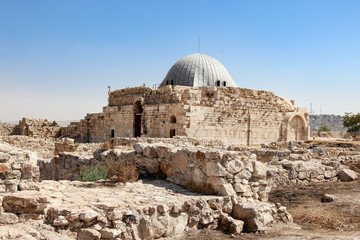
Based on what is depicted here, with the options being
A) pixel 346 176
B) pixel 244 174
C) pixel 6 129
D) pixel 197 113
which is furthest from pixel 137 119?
pixel 244 174

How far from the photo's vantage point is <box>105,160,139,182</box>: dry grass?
5.81 metres

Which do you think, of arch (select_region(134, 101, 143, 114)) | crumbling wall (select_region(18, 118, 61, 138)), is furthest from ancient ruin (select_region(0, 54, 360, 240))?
crumbling wall (select_region(18, 118, 61, 138))

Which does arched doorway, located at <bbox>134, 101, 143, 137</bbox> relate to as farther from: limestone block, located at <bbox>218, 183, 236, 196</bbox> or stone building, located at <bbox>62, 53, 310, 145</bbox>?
limestone block, located at <bbox>218, 183, 236, 196</bbox>

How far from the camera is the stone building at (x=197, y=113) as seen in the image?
1706 centimetres

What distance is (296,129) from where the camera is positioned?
22172mm

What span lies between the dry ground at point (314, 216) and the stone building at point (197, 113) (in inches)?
348

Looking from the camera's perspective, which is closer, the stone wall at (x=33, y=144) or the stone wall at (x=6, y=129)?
the stone wall at (x=33, y=144)

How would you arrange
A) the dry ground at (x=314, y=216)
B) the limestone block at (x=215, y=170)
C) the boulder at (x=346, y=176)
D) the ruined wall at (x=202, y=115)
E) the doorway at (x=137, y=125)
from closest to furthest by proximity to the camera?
the dry ground at (x=314, y=216) → the limestone block at (x=215, y=170) → the boulder at (x=346, y=176) → the ruined wall at (x=202, y=115) → the doorway at (x=137, y=125)

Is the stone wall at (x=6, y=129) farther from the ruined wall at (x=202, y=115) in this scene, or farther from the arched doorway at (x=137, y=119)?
the arched doorway at (x=137, y=119)

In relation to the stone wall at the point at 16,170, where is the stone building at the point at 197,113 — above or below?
above

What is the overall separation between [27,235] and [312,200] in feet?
17.5

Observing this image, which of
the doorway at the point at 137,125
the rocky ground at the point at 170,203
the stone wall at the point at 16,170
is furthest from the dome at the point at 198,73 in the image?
the stone wall at the point at 16,170

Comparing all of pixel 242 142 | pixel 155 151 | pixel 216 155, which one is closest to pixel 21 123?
pixel 242 142

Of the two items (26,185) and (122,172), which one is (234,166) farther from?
(26,185)
